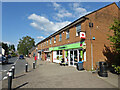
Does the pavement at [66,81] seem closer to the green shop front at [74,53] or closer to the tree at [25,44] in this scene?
the green shop front at [74,53]

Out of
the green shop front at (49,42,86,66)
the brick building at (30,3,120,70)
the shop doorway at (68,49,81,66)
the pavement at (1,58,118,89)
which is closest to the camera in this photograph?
the pavement at (1,58,118,89)

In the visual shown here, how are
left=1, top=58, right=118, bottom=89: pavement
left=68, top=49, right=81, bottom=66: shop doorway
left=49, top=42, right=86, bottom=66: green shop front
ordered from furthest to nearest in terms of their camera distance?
left=68, top=49, right=81, bottom=66: shop doorway → left=49, top=42, right=86, bottom=66: green shop front → left=1, top=58, right=118, bottom=89: pavement

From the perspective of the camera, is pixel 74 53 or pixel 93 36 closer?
pixel 93 36

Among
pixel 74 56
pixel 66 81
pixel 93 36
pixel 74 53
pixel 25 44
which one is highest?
pixel 25 44

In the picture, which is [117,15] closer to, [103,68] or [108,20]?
[108,20]

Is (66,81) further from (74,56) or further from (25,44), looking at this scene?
(25,44)

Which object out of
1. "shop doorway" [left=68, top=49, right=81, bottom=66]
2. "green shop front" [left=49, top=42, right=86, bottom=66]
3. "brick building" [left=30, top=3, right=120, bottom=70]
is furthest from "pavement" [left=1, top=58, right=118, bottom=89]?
"shop doorway" [left=68, top=49, right=81, bottom=66]

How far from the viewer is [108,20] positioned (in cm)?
1212

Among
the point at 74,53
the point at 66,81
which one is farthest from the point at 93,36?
the point at 66,81

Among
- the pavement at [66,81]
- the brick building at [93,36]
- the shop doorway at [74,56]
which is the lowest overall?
the pavement at [66,81]

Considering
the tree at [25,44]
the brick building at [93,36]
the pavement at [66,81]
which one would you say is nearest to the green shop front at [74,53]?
the brick building at [93,36]

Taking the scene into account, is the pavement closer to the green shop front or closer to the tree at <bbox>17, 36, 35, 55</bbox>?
the green shop front

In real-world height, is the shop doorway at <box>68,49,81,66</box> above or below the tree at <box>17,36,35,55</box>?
below

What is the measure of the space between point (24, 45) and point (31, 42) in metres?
6.16
